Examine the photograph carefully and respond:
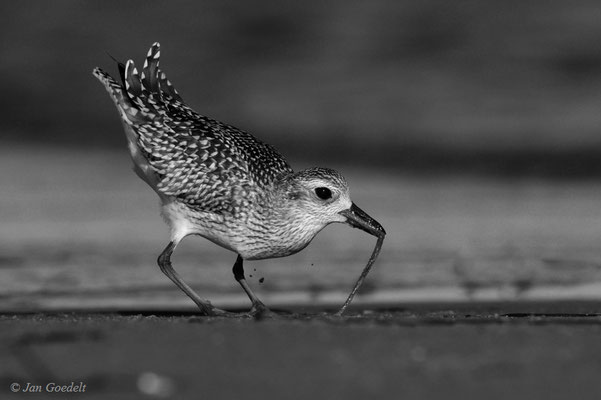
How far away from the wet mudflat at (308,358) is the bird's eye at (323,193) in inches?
93.0

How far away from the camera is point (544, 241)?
10.6m

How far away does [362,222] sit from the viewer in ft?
28.2

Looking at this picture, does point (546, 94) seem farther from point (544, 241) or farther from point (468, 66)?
point (544, 241)

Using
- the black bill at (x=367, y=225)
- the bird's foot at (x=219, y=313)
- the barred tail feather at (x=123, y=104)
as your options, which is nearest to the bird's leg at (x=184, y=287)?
the bird's foot at (x=219, y=313)

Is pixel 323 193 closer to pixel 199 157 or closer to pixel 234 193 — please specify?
pixel 234 193

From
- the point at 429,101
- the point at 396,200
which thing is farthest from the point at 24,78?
the point at 396,200

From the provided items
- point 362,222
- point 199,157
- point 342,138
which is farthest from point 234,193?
point 342,138

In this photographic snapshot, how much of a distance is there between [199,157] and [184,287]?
1.02m

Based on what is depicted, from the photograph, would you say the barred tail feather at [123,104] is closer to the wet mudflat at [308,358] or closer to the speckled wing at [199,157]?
the speckled wing at [199,157]

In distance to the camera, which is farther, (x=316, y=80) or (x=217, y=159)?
(x=316, y=80)

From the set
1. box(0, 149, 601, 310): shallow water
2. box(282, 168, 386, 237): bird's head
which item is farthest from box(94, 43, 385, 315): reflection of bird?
box(0, 149, 601, 310): shallow water

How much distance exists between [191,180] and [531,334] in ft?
12.3

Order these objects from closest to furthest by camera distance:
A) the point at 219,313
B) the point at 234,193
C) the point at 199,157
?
the point at 219,313
the point at 234,193
the point at 199,157

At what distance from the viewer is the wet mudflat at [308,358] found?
4.70m
